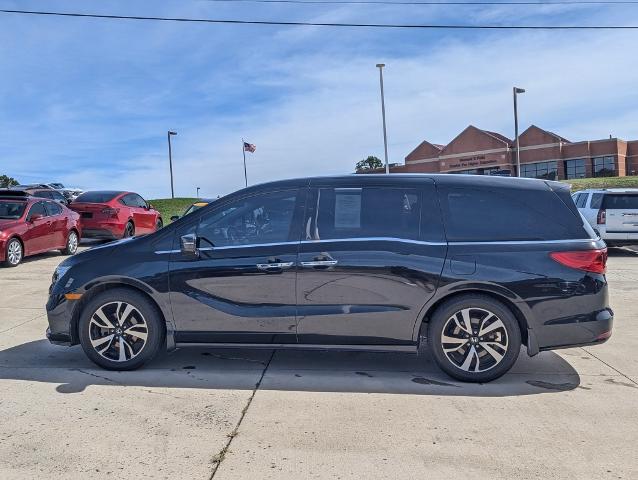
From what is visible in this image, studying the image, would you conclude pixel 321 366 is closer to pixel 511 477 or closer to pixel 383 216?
pixel 383 216

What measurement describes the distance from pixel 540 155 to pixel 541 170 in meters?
1.58

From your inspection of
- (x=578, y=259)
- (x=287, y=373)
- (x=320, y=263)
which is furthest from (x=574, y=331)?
(x=287, y=373)

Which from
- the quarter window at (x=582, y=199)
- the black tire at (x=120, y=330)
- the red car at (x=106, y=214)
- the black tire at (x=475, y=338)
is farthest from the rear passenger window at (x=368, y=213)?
the quarter window at (x=582, y=199)

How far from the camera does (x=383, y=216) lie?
4.89m

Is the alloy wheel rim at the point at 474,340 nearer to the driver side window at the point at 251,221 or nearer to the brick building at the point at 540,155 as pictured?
the driver side window at the point at 251,221

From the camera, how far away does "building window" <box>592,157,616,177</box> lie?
53.7 meters

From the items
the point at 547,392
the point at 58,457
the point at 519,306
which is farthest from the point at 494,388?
the point at 58,457

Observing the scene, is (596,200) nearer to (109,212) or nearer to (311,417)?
(109,212)

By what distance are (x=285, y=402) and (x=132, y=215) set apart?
1279 centimetres

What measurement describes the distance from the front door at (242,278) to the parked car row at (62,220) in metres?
8.47

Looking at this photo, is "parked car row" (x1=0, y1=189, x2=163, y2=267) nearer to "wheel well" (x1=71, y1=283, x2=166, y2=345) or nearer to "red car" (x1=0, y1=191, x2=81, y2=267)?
"red car" (x1=0, y1=191, x2=81, y2=267)

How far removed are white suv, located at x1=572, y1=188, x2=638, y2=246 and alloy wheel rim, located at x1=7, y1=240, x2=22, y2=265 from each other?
13360 mm

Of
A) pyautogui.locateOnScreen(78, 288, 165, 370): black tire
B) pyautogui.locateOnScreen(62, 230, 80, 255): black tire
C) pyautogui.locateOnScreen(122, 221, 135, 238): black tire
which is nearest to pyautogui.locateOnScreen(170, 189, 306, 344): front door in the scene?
pyautogui.locateOnScreen(78, 288, 165, 370): black tire

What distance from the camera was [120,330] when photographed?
195 inches
